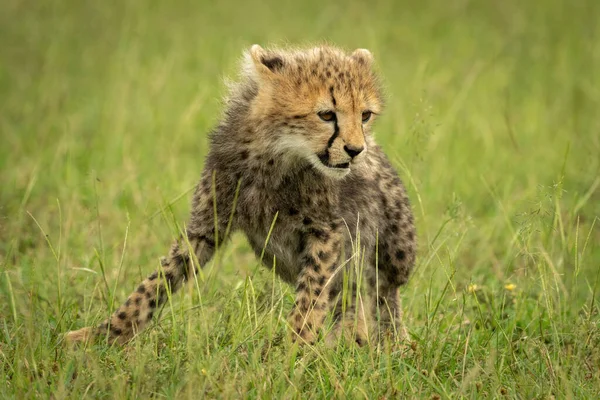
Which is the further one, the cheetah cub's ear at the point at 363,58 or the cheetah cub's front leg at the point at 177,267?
the cheetah cub's ear at the point at 363,58

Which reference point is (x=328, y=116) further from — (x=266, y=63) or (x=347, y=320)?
(x=347, y=320)

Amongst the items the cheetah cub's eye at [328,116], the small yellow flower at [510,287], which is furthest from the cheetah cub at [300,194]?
the small yellow flower at [510,287]

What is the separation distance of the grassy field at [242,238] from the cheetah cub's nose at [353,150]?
Result: 21.3 inches

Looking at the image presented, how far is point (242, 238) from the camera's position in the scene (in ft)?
16.4

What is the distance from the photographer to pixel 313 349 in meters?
3.11

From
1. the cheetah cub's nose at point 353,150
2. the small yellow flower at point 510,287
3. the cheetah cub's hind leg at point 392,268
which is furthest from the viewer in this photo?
the small yellow flower at point 510,287

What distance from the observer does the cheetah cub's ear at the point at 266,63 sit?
3.62 m

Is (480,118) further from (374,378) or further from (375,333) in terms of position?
(374,378)

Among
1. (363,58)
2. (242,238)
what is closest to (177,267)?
(363,58)

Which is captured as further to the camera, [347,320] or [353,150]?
[347,320]

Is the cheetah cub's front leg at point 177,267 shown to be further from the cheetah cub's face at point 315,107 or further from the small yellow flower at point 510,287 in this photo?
the small yellow flower at point 510,287

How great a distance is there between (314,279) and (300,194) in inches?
12.9

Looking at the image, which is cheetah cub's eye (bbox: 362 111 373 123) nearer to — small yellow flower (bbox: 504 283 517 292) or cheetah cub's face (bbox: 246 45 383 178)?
cheetah cub's face (bbox: 246 45 383 178)

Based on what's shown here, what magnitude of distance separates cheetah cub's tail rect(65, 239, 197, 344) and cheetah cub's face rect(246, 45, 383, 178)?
0.55m
